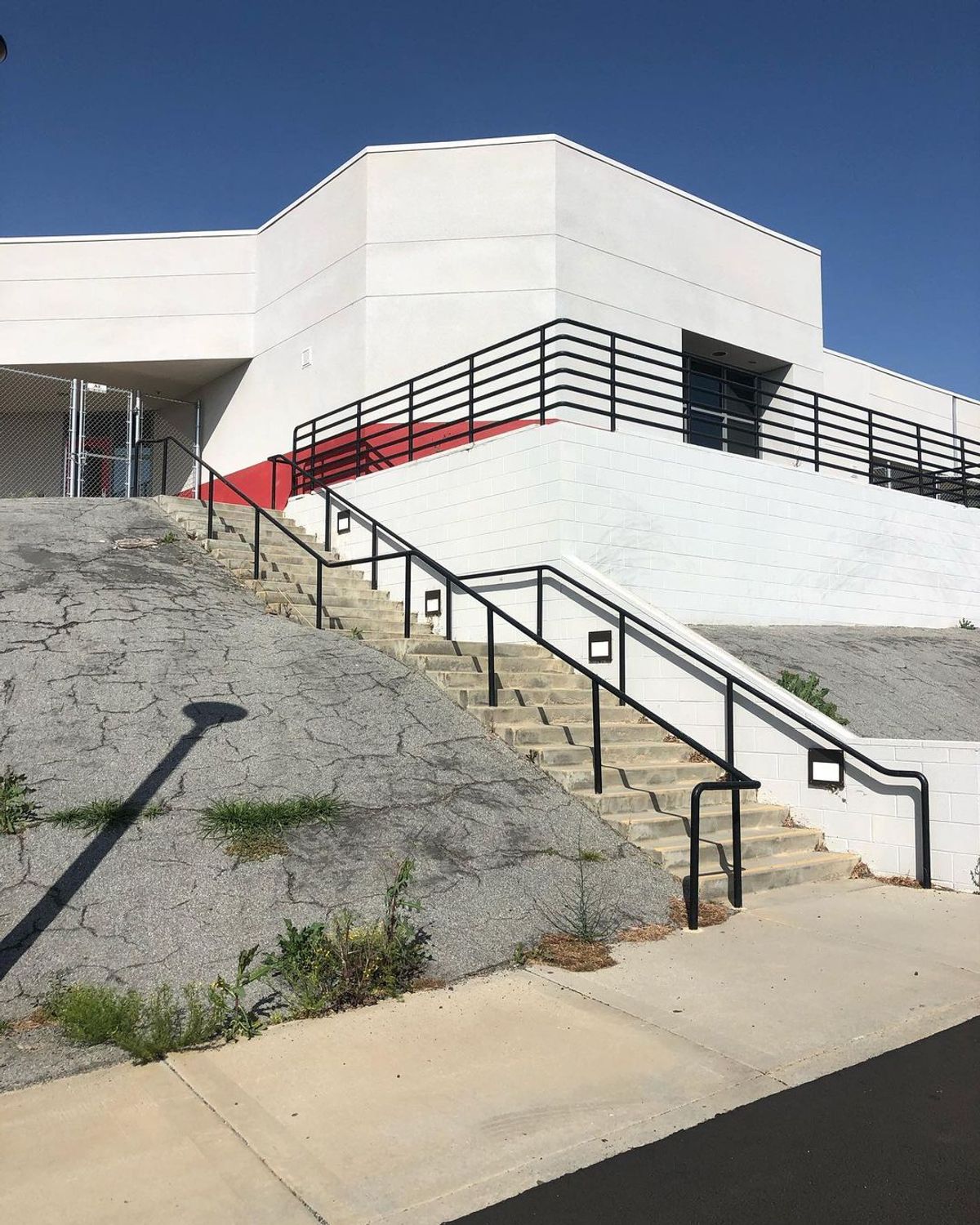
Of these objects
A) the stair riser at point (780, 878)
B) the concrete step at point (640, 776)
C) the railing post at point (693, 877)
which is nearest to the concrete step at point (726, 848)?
the stair riser at point (780, 878)

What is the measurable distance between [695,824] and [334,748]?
306 centimetres

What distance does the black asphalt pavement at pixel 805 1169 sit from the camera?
338 cm

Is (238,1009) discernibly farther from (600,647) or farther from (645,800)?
(600,647)

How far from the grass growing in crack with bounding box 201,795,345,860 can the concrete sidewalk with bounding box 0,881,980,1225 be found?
1.83 m

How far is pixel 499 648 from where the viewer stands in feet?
38.0

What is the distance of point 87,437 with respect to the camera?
23906 mm

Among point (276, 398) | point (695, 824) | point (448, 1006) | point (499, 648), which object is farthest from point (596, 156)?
point (448, 1006)

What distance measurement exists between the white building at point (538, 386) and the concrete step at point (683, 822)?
11.7 inches

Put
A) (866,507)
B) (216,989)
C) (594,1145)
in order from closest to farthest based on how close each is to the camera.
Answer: (594,1145)
(216,989)
(866,507)

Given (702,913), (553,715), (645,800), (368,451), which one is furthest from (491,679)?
(368,451)

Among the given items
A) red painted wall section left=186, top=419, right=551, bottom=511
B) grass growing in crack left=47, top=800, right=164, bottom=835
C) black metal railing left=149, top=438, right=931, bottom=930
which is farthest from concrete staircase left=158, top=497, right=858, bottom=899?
red painted wall section left=186, top=419, right=551, bottom=511

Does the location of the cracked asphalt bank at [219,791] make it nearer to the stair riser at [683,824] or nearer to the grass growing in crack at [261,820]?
the grass growing in crack at [261,820]

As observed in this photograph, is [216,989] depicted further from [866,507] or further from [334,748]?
[866,507]

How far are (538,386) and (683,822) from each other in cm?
1014
